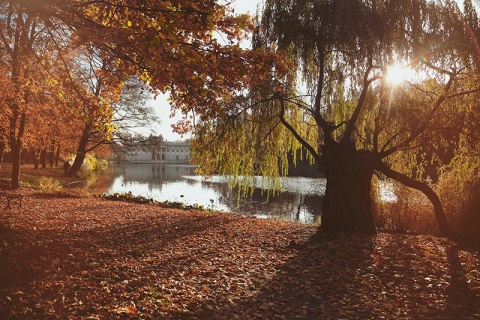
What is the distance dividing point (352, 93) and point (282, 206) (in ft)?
39.5

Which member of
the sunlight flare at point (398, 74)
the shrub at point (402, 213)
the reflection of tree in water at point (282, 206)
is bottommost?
the reflection of tree in water at point (282, 206)

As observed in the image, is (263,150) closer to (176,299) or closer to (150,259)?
(150,259)

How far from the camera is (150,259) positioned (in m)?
6.20

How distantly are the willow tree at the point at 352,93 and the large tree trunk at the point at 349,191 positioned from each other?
3 centimetres

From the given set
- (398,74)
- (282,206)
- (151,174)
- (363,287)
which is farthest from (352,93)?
(151,174)

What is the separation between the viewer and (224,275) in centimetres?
568

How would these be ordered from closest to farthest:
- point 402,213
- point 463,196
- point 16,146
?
1. point 463,196
2. point 402,213
3. point 16,146

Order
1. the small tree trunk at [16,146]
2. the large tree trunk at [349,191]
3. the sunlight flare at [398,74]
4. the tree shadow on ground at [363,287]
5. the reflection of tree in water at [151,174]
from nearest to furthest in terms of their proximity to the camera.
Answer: the tree shadow on ground at [363,287] → the sunlight flare at [398,74] → the large tree trunk at [349,191] → the small tree trunk at [16,146] → the reflection of tree in water at [151,174]

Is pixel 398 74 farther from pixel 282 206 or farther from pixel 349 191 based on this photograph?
pixel 282 206

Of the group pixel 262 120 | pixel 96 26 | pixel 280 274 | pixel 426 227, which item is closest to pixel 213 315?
pixel 280 274

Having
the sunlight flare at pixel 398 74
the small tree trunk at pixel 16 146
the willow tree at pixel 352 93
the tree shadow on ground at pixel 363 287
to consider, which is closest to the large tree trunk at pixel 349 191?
the willow tree at pixel 352 93

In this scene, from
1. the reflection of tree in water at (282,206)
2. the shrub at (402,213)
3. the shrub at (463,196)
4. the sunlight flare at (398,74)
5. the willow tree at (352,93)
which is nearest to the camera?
the willow tree at (352,93)

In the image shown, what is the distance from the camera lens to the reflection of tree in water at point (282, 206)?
17719 mm

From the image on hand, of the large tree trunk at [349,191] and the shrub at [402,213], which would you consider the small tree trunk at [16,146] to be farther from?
the shrub at [402,213]
